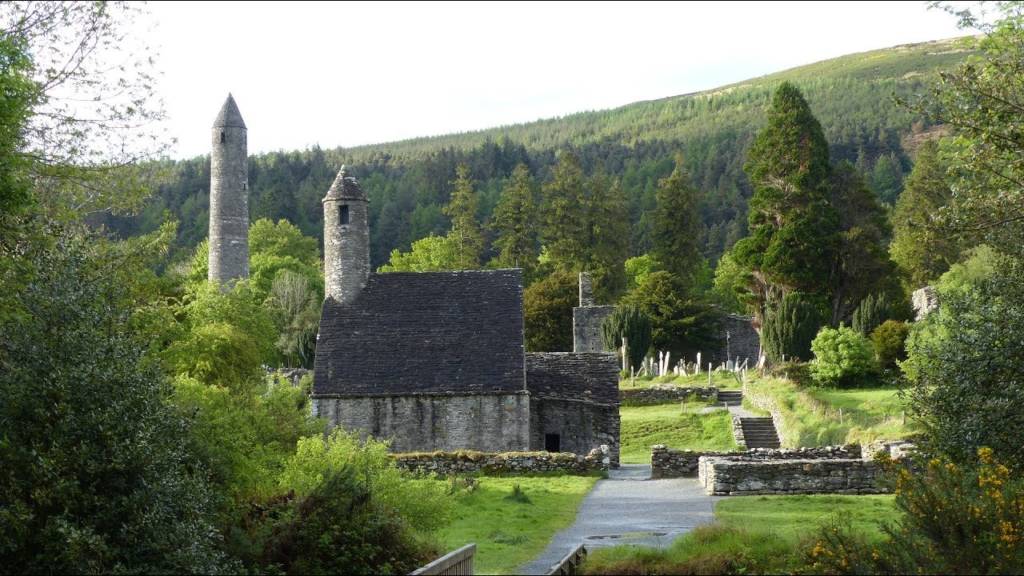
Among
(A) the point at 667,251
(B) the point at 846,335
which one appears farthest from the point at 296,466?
(A) the point at 667,251

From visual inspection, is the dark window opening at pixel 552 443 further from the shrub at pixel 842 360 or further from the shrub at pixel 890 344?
the shrub at pixel 890 344

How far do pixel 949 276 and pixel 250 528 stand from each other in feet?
140

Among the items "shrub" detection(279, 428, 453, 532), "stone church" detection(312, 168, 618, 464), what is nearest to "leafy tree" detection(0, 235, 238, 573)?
"shrub" detection(279, 428, 453, 532)

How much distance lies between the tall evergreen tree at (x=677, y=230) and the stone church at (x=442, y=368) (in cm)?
3333

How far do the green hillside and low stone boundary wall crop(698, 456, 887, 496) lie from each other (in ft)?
267

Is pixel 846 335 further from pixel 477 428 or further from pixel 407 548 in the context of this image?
pixel 407 548

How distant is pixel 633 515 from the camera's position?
75.1ft

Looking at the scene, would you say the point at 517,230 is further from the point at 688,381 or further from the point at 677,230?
the point at 688,381

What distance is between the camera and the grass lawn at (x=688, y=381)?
51438mm

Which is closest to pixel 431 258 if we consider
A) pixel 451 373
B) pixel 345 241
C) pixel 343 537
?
pixel 345 241

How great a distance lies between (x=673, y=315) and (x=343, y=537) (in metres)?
47.4

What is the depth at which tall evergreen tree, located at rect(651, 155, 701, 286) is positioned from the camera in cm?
7319

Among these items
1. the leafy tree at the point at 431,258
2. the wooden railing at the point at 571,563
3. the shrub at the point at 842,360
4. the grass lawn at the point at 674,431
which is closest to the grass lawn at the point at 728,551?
the wooden railing at the point at 571,563

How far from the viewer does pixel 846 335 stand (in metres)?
43.2
